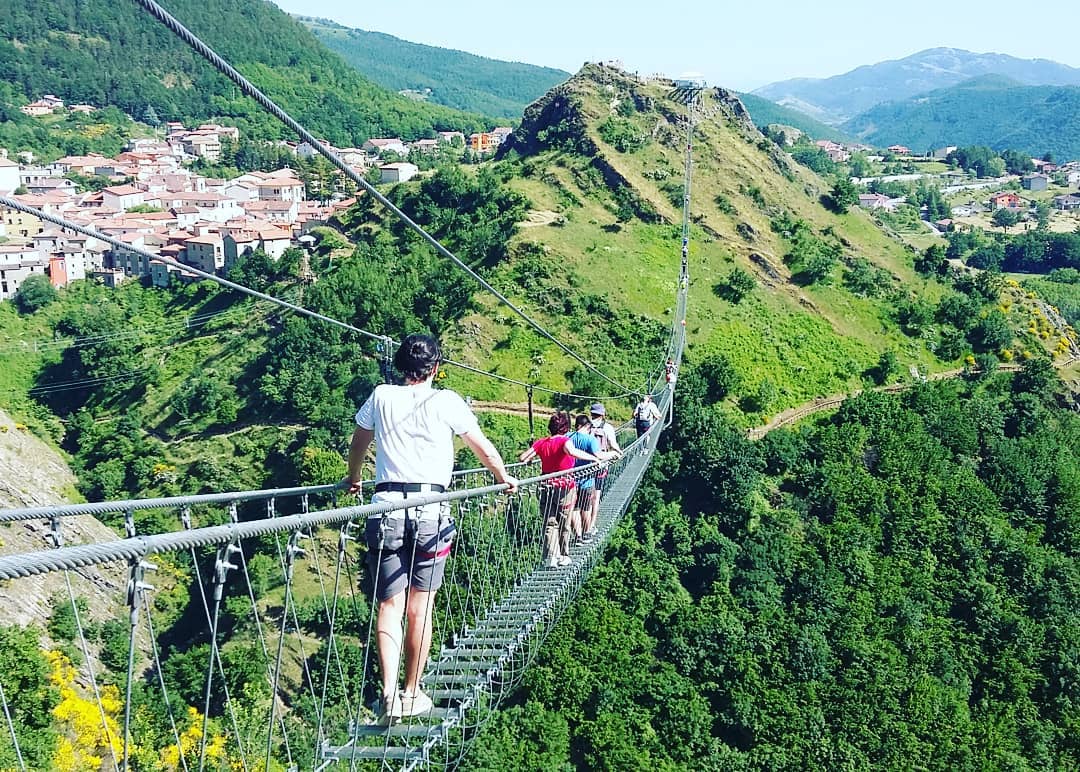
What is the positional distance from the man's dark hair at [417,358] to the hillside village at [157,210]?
67.3 feet

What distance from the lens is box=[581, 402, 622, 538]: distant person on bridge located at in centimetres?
645

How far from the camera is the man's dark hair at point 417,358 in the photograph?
10.7ft

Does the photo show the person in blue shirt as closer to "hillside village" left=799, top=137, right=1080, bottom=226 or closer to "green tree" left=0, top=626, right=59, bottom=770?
"green tree" left=0, top=626, right=59, bottom=770

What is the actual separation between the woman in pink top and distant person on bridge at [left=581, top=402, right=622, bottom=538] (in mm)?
322

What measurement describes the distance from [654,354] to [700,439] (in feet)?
8.78

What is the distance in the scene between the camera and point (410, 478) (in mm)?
3295

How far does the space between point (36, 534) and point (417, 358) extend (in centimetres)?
817

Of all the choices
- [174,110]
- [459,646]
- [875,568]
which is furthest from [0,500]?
[174,110]

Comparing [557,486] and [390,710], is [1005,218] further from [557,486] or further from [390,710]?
[390,710]

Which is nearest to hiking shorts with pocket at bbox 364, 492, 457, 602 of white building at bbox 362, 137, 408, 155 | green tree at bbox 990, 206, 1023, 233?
white building at bbox 362, 137, 408, 155

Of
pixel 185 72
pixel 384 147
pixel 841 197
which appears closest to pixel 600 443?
pixel 841 197

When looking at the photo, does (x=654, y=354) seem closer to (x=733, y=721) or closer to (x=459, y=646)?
(x=733, y=721)

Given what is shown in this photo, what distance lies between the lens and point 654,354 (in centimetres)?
2011

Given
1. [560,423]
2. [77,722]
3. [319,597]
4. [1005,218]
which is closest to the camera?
[560,423]
